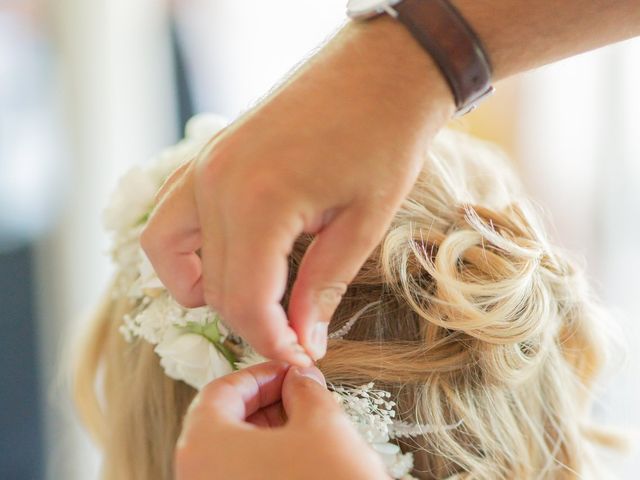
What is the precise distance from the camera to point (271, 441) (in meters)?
0.57

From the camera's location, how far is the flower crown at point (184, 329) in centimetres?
78

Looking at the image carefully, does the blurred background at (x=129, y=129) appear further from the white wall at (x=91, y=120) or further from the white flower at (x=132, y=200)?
the white flower at (x=132, y=200)

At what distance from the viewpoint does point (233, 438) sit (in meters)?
0.58

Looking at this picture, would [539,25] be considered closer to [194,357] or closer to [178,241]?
[178,241]

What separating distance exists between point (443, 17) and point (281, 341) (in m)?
0.27

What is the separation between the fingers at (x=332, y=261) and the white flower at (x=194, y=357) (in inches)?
11.6

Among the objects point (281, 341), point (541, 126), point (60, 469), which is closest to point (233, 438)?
point (281, 341)

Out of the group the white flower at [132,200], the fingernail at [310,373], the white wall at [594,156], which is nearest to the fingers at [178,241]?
the fingernail at [310,373]

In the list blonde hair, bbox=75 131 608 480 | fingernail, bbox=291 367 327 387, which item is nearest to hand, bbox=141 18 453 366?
fingernail, bbox=291 367 327 387

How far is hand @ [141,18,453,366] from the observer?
52 cm

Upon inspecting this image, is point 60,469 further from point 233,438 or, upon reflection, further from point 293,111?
point 293,111

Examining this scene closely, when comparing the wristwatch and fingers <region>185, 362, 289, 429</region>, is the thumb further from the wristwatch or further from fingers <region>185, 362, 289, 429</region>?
the wristwatch

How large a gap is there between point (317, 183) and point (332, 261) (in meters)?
0.06

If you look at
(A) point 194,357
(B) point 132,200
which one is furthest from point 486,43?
(B) point 132,200
